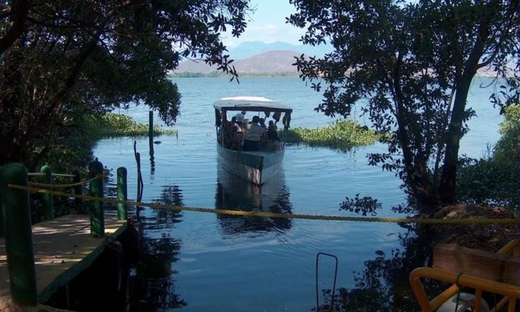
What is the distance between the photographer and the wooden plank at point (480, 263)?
3.38m

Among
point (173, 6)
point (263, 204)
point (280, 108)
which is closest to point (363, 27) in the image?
point (173, 6)

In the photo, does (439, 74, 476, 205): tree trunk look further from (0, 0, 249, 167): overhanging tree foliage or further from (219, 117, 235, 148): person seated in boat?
(219, 117, 235, 148): person seated in boat

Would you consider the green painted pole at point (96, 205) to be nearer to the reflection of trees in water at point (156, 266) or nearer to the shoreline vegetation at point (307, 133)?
the reflection of trees in water at point (156, 266)

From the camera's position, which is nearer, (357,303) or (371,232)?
(357,303)

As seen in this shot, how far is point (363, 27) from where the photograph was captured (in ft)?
34.4

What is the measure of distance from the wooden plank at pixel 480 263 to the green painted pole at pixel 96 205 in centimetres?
512

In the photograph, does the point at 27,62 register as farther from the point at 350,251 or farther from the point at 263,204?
the point at 263,204

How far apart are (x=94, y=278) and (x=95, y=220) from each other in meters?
0.95

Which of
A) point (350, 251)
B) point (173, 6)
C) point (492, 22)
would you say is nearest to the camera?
point (173, 6)

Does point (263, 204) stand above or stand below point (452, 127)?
below

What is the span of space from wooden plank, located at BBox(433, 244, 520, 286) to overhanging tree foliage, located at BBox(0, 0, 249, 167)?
15.6 ft

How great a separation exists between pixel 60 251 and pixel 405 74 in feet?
24.2

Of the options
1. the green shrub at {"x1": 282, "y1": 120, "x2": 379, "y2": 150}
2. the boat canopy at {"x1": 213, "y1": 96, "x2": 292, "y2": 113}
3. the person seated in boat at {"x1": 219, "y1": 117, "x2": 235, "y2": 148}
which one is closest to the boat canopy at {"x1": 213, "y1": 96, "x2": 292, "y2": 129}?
the boat canopy at {"x1": 213, "y1": 96, "x2": 292, "y2": 113}

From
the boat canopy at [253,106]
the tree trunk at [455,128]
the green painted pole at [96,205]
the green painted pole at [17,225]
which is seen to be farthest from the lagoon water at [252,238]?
the green painted pole at [17,225]
